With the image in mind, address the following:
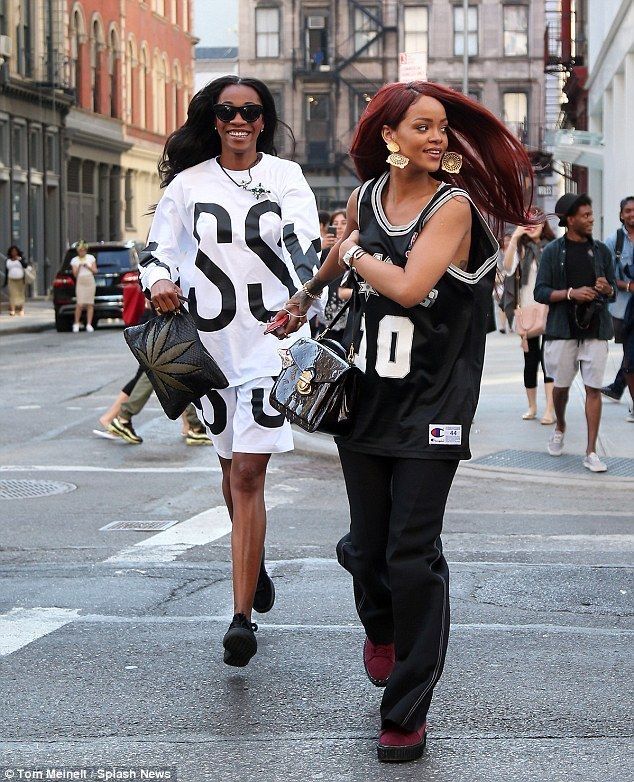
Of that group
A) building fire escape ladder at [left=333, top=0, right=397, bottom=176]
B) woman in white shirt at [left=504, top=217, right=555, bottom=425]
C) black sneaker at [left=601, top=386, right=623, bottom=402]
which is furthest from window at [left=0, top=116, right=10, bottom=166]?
black sneaker at [left=601, top=386, right=623, bottom=402]

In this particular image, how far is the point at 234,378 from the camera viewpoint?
5480 mm

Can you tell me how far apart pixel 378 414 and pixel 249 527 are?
45.7 inches

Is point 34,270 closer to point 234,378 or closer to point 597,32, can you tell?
point 597,32

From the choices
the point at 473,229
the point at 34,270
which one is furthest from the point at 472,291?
the point at 34,270

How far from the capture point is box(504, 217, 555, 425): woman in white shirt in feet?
43.7

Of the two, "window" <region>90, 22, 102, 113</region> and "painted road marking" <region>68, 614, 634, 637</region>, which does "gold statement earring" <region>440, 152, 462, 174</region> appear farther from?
"window" <region>90, 22, 102, 113</region>

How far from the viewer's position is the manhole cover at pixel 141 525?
8453 millimetres

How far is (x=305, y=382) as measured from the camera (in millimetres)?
4453

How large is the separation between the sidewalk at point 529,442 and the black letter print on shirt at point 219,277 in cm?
525

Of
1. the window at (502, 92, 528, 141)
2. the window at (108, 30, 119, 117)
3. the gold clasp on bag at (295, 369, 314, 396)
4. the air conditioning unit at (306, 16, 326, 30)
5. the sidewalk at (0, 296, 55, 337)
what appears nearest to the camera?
the gold clasp on bag at (295, 369, 314, 396)

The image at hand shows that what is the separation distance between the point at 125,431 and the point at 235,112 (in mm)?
7350

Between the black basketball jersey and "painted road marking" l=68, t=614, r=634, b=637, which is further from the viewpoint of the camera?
"painted road marking" l=68, t=614, r=634, b=637

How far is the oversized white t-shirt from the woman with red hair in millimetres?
998

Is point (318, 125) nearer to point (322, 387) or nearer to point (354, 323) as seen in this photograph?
point (354, 323)
